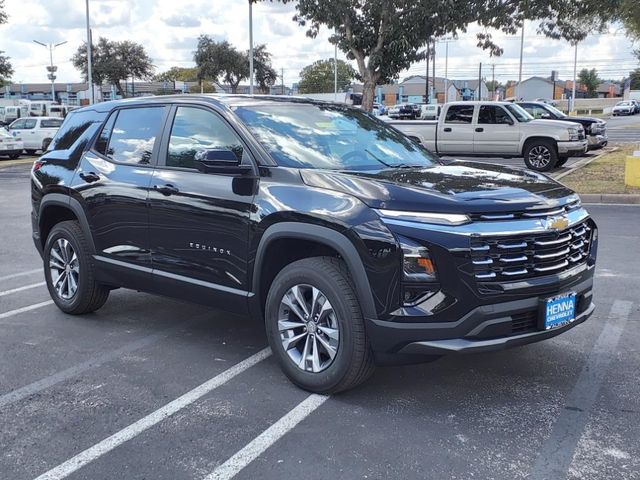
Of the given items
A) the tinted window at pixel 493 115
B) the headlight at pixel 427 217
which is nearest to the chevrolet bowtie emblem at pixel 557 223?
the headlight at pixel 427 217

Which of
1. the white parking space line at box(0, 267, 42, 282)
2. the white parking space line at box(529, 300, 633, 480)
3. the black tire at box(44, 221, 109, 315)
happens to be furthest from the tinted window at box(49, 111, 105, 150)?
the white parking space line at box(529, 300, 633, 480)

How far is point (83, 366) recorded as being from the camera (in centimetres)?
477

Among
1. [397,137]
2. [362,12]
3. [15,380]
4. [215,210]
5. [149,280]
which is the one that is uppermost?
[362,12]

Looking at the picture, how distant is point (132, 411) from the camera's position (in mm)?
3992

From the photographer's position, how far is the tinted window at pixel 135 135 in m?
5.27

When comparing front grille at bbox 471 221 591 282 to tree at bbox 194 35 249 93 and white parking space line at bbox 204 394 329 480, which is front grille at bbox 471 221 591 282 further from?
tree at bbox 194 35 249 93

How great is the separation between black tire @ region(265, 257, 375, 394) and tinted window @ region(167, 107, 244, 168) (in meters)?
1.06

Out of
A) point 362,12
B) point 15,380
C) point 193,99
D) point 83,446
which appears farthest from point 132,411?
point 362,12

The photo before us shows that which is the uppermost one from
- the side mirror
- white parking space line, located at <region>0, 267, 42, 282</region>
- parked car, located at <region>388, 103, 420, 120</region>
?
parked car, located at <region>388, 103, 420, 120</region>

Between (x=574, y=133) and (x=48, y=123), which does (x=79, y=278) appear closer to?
(x=574, y=133)

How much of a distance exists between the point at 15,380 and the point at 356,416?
7.69 ft

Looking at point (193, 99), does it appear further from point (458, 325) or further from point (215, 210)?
point (458, 325)

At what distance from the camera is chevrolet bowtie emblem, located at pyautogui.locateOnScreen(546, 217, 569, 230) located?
390cm

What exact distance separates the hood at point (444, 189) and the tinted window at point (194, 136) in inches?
31.7
